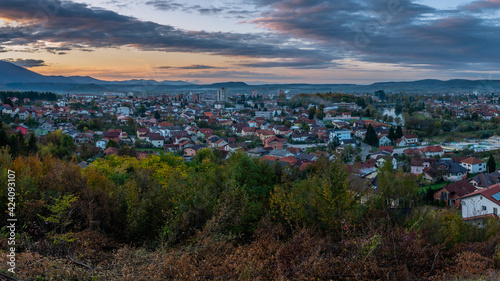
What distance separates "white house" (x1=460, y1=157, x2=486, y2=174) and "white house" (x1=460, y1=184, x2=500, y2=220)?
8.22 meters

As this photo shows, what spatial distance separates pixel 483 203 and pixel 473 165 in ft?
29.9

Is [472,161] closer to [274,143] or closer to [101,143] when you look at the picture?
[274,143]

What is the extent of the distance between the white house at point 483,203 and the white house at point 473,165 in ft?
27.0

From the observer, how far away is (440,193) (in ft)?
42.8

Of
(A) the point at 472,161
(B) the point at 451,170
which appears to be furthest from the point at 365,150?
(B) the point at 451,170

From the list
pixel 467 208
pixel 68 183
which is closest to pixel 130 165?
pixel 68 183

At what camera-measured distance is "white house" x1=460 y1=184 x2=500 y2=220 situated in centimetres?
960

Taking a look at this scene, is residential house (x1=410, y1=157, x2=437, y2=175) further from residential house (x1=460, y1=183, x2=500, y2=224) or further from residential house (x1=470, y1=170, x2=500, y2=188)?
residential house (x1=460, y1=183, x2=500, y2=224)

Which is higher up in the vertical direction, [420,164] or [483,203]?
[483,203]

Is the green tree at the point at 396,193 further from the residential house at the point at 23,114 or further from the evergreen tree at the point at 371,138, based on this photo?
the residential house at the point at 23,114

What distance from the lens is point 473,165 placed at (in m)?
17.8

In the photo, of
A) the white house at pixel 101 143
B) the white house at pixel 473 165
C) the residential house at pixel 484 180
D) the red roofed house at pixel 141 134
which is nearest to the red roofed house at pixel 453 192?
the residential house at pixel 484 180

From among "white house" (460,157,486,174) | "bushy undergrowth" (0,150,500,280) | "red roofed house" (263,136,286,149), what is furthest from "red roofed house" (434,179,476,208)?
"red roofed house" (263,136,286,149)

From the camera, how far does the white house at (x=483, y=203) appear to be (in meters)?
9.60
